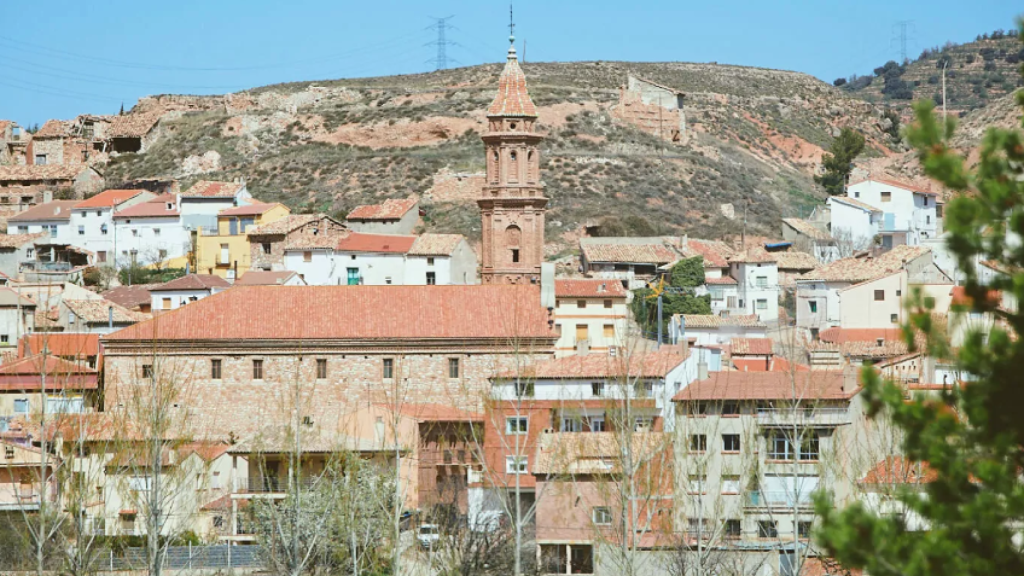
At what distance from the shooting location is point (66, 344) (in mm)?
55406

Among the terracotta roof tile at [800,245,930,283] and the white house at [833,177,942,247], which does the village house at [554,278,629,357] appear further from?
the white house at [833,177,942,247]

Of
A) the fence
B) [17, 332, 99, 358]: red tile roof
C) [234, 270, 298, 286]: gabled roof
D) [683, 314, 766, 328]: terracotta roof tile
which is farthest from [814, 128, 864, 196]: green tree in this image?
the fence

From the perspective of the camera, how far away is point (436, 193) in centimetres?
9144

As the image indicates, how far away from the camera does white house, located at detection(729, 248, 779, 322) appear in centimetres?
6906

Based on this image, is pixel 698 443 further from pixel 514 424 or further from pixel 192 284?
pixel 192 284

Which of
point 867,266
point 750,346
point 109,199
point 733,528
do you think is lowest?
point 733,528

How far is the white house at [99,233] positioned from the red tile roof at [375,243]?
14.3 m

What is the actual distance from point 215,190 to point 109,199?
21.4ft

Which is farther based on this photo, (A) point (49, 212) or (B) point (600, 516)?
(A) point (49, 212)

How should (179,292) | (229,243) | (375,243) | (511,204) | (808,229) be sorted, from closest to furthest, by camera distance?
1. (511,204)
2. (179,292)
3. (375,243)
4. (229,243)
5. (808,229)

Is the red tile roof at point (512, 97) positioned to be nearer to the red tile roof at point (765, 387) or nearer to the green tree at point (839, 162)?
the red tile roof at point (765, 387)

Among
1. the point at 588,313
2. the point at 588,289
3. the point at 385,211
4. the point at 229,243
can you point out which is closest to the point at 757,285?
the point at 588,289

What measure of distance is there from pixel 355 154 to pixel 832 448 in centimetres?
6726

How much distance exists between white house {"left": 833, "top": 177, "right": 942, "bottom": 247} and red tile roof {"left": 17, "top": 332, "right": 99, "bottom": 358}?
118ft
